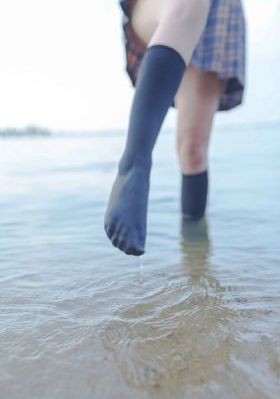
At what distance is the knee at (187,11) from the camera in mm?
1139

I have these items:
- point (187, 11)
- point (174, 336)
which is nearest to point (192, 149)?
point (187, 11)

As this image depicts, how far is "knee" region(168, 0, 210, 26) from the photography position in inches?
44.8

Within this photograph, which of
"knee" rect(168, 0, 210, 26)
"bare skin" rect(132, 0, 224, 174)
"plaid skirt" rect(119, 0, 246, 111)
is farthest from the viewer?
"bare skin" rect(132, 0, 224, 174)

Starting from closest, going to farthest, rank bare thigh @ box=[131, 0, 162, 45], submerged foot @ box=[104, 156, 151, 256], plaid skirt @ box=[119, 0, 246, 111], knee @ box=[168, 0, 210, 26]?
submerged foot @ box=[104, 156, 151, 256] → knee @ box=[168, 0, 210, 26] → bare thigh @ box=[131, 0, 162, 45] → plaid skirt @ box=[119, 0, 246, 111]

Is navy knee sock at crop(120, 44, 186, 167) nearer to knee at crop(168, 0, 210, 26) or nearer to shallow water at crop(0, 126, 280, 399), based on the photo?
knee at crop(168, 0, 210, 26)

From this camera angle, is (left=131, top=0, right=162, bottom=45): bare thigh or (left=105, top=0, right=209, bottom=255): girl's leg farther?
(left=131, top=0, right=162, bottom=45): bare thigh

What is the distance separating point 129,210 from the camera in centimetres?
101

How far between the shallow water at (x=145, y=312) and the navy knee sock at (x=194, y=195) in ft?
0.17

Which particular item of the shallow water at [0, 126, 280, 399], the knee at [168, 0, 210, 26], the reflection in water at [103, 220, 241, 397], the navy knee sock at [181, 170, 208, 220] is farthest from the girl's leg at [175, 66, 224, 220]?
the reflection in water at [103, 220, 241, 397]

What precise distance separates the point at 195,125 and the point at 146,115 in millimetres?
645

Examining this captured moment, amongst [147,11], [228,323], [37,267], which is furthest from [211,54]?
[228,323]

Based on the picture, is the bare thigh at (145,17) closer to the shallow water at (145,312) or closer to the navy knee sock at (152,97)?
the navy knee sock at (152,97)

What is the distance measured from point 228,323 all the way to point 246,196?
1783 mm

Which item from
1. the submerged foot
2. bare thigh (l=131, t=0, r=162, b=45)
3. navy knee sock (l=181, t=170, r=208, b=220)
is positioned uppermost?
bare thigh (l=131, t=0, r=162, b=45)
